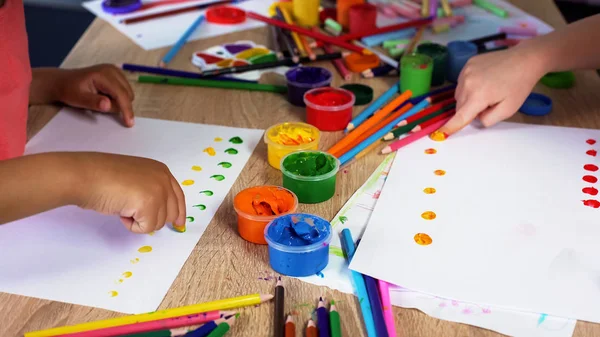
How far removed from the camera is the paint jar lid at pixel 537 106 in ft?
3.28

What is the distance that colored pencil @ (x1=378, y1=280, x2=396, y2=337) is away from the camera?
599mm

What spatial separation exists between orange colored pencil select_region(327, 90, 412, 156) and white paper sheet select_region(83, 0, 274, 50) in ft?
1.47

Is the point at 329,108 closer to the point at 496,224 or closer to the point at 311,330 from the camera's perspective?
the point at 496,224

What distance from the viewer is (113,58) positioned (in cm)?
119

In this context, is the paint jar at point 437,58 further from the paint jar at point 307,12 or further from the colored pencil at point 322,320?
the colored pencil at point 322,320

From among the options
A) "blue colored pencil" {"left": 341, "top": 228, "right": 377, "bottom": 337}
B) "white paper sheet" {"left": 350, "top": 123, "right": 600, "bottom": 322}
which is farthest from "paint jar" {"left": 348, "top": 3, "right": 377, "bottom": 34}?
"blue colored pencil" {"left": 341, "top": 228, "right": 377, "bottom": 337}

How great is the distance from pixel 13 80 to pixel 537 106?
0.77 meters

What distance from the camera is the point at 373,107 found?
39.0 inches

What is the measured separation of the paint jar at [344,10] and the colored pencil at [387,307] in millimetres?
754

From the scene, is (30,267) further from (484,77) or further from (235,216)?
(484,77)

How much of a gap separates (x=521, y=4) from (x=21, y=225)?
1.13 metres

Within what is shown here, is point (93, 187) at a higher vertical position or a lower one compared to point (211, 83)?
higher

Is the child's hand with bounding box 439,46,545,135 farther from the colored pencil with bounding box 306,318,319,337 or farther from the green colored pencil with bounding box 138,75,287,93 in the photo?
the colored pencil with bounding box 306,318,319,337

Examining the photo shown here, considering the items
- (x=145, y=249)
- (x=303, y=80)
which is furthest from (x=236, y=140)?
(x=145, y=249)
